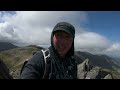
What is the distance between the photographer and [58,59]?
3174mm

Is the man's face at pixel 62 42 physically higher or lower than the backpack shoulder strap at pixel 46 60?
higher

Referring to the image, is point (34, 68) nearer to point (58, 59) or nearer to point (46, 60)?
point (46, 60)

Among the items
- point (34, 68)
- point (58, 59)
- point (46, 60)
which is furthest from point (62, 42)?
point (34, 68)

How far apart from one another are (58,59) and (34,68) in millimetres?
397

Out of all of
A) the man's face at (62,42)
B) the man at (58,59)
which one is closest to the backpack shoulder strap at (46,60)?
the man at (58,59)

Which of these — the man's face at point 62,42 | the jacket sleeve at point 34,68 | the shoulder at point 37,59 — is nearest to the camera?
the jacket sleeve at point 34,68

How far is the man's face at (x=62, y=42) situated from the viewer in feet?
10.3

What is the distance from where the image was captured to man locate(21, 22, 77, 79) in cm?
290

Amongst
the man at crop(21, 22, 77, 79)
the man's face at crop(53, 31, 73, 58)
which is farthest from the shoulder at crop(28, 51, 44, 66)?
the man's face at crop(53, 31, 73, 58)

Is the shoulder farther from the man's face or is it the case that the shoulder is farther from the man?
the man's face

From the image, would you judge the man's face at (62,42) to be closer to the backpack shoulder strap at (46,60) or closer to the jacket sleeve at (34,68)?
the backpack shoulder strap at (46,60)
